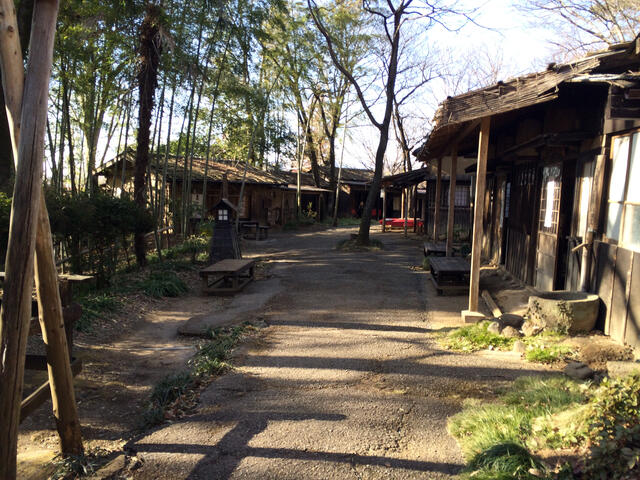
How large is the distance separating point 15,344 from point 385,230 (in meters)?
22.4

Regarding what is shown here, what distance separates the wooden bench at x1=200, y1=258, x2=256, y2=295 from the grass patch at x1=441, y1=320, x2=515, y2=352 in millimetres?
4754

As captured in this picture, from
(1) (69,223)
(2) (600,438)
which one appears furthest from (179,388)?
(1) (69,223)

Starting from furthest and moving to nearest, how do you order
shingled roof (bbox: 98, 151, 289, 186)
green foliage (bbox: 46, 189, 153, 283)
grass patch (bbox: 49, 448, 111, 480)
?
shingled roof (bbox: 98, 151, 289, 186) < green foliage (bbox: 46, 189, 153, 283) < grass patch (bbox: 49, 448, 111, 480)

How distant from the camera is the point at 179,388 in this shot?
4211 mm

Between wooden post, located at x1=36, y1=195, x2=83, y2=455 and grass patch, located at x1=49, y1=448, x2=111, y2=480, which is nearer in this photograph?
wooden post, located at x1=36, y1=195, x2=83, y2=455

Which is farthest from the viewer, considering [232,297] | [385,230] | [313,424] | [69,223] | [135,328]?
[385,230]

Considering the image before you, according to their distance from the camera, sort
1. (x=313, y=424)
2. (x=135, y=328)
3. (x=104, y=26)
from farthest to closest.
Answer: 1. (x=104, y=26)
2. (x=135, y=328)
3. (x=313, y=424)

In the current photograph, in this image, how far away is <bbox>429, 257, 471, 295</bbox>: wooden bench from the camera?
27.3 ft

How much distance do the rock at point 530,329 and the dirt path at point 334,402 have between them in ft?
2.51

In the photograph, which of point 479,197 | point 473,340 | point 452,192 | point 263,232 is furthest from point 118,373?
point 263,232

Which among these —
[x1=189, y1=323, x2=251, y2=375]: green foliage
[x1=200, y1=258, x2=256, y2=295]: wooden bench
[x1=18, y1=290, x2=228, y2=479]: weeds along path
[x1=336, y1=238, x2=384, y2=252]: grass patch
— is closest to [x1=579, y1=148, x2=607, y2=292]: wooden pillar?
[x1=189, y1=323, x2=251, y2=375]: green foliage

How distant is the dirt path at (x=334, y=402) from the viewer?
9.65 feet

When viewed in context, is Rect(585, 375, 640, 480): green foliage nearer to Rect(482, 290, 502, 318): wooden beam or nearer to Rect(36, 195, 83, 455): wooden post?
Rect(36, 195, 83, 455): wooden post

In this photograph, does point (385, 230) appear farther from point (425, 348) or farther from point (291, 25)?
point (425, 348)
